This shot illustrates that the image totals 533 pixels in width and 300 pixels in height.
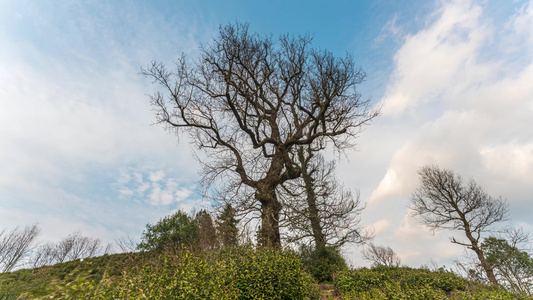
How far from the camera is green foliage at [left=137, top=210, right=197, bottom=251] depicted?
53.0 ft

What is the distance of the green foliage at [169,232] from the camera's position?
16150 millimetres

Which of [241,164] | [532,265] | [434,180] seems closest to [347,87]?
[241,164]

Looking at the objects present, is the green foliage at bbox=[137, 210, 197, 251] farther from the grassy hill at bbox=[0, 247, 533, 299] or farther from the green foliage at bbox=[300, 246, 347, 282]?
the grassy hill at bbox=[0, 247, 533, 299]

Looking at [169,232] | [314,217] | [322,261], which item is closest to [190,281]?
[314,217]

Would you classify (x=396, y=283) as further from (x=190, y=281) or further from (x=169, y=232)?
(x=169, y=232)

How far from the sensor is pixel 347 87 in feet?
34.5

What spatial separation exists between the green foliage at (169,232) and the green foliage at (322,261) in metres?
7.89

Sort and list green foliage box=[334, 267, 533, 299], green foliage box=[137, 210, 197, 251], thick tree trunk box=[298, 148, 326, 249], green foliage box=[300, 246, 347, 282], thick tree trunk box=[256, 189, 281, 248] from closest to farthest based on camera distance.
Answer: green foliage box=[334, 267, 533, 299] < thick tree trunk box=[256, 189, 281, 248] < green foliage box=[300, 246, 347, 282] < thick tree trunk box=[298, 148, 326, 249] < green foliage box=[137, 210, 197, 251]

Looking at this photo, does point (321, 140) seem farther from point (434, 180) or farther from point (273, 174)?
point (434, 180)

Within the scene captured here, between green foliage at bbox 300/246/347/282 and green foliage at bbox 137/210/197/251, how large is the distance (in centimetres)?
789

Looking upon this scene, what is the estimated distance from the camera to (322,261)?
11039mm

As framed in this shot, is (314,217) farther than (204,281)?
Yes

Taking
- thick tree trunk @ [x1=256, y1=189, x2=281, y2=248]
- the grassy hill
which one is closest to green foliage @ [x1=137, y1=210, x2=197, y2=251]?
thick tree trunk @ [x1=256, y1=189, x2=281, y2=248]

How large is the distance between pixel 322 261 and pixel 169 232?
35.5 ft
